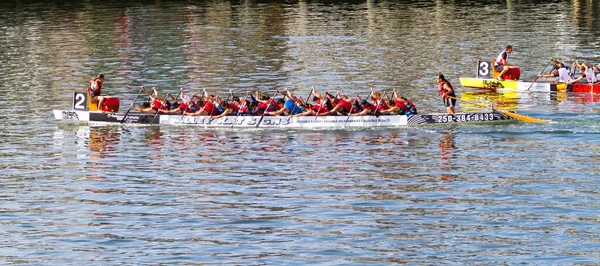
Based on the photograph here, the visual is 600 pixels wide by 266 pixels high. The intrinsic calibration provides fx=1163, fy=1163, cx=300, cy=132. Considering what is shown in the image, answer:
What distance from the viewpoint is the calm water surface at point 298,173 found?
113 feet

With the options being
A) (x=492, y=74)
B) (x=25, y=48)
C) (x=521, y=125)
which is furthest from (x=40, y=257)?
(x=25, y=48)

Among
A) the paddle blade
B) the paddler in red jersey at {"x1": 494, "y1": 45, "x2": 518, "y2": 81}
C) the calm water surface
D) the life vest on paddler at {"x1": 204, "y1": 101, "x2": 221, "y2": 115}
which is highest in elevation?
the paddler in red jersey at {"x1": 494, "y1": 45, "x2": 518, "y2": 81}

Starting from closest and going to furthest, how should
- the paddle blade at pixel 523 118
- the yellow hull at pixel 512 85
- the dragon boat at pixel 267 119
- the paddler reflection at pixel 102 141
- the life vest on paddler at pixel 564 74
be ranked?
the paddler reflection at pixel 102 141
the dragon boat at pixel 267 119
the paddle blade at pixel 523 118
the life vest on paddler at pixel 564 74
the yellow hull at pixel 512 85

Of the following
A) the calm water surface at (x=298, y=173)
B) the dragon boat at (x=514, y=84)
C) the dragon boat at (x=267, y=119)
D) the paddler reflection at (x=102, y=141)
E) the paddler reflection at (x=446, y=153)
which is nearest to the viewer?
the calm water surface at (x=298, y=173)

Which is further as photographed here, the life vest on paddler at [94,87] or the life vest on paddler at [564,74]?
the life vest on paddler at [564,74]

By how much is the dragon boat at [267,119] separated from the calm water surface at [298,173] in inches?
18.7

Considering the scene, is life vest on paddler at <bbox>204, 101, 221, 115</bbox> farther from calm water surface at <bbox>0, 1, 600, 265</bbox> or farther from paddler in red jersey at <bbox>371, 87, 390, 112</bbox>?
paddler in red jersey at <bbox>371, 87, 390, 112</bbox>

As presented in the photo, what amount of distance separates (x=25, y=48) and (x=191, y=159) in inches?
1833

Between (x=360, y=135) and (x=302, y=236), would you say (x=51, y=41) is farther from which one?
(x=302, y=236)

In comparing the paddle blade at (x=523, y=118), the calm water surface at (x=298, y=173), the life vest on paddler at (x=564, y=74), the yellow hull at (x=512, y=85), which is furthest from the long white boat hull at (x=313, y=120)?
the life vest on paddler at (x=564, y=74)

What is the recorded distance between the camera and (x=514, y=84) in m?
65.5

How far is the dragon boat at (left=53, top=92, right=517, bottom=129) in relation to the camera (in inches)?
2042

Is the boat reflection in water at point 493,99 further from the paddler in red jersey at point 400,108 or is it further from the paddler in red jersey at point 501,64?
the paddler in red jersey at point 400,108

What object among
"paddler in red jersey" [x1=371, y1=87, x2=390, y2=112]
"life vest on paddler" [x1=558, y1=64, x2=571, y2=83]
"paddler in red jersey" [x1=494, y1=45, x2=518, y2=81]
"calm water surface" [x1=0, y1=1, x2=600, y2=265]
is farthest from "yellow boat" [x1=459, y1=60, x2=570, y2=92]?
"paddler in red jersey" [x1=371, y1=87, x2=390, y2=112]
